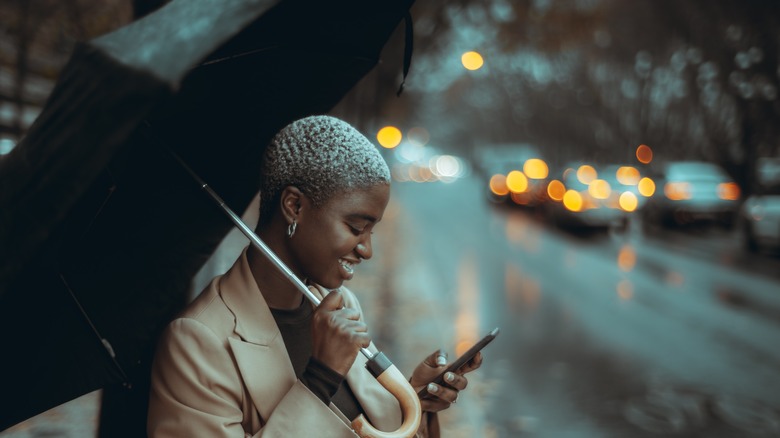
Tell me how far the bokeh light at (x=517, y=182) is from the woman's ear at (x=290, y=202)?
1331 inches

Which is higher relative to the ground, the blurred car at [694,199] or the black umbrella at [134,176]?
the blurred car at [694,199]

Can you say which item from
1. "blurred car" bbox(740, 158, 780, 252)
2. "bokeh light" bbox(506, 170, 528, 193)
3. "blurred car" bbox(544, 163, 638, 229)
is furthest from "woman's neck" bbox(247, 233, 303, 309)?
"bokeh light" bbox(506, 170, 528, 193)

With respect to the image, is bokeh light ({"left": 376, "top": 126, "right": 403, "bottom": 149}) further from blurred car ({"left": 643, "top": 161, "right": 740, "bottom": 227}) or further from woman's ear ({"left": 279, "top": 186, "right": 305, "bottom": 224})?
woman's ear ({"left": 279, "top": 186, "right": 305, "bottom": 224})

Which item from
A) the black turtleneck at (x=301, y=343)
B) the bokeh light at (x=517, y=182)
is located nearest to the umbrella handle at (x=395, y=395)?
the black turtleneck at (x=301, y=343)

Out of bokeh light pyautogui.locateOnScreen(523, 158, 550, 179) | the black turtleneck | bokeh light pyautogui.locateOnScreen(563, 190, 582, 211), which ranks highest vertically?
bokeh light pyautogui.locateOnScreen(523, 158, 550, 179)

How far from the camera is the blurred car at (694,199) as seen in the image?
2641cm

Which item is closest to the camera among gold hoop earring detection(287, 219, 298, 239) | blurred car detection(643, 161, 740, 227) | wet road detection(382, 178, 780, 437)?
gold hoop earring detection(287, 219, 298, 239)

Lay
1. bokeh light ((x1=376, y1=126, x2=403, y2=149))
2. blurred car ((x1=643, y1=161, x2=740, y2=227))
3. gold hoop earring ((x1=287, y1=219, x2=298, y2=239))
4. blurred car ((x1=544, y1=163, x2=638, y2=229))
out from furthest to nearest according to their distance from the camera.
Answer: bokeh light ((x1=376, y1=126, x2=403, y2=149)) → blurred car ((x1=643, y1=161, x2=740, y2=227)) → blurred car ((x1=544, y1=163, x2=638, y2=229)) → gold hoop earring ((x1=287, y1=219, x2=298, y2=239))

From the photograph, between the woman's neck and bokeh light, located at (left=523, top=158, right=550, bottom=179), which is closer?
the woman's neck

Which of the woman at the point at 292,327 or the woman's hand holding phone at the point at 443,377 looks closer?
the woman at the point at 292,327

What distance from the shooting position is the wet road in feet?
22.0

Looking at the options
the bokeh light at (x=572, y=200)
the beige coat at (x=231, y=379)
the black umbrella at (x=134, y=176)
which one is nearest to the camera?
the black umbrella at (x=134, y=176)

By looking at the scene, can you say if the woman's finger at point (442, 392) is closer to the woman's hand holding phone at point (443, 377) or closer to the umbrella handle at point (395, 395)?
the woman's hand holding phone at point (443, 377)

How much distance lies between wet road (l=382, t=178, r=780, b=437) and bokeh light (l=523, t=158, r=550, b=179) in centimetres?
→ 1542
